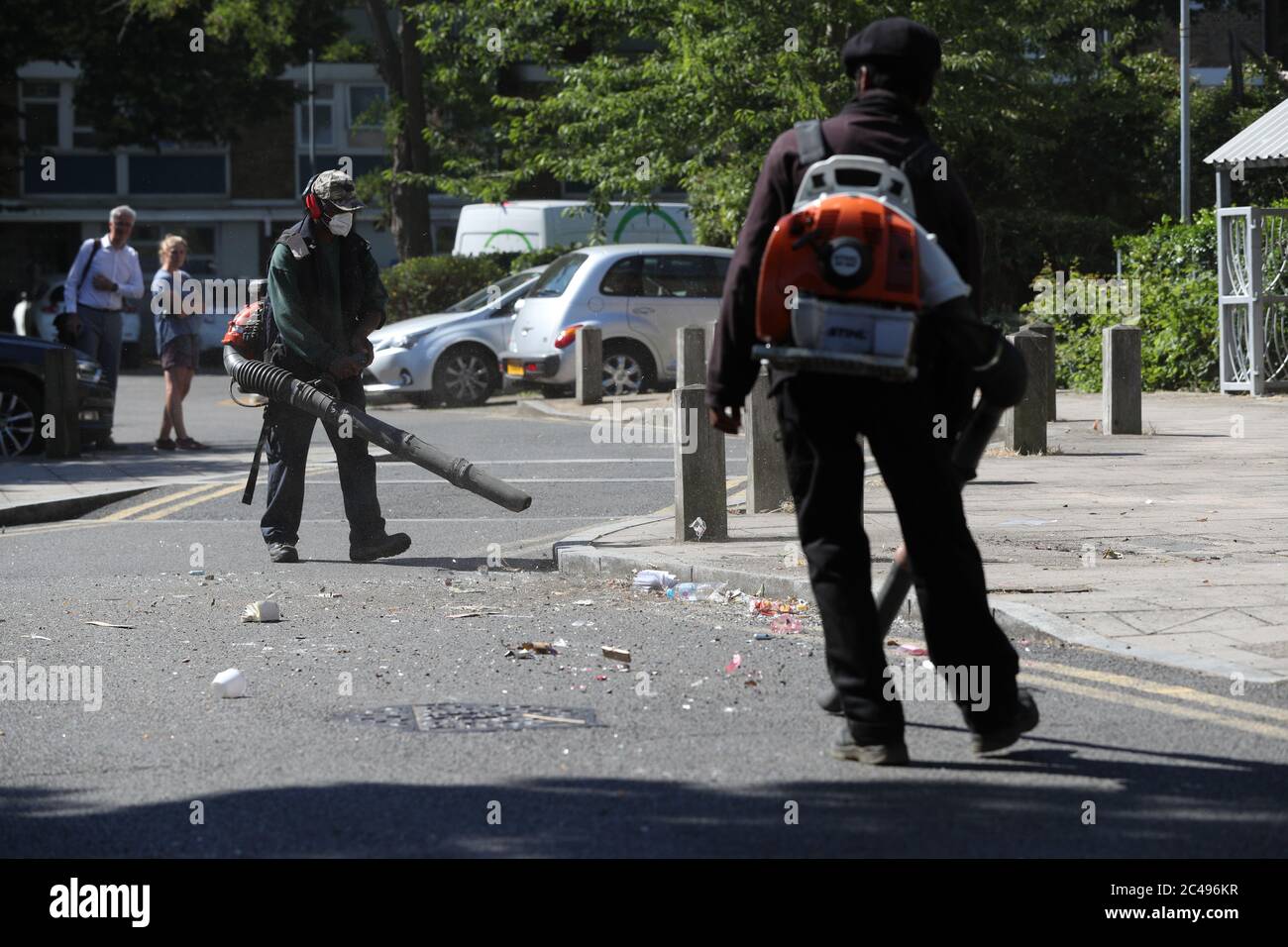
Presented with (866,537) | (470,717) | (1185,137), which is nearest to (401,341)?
(1185,137)

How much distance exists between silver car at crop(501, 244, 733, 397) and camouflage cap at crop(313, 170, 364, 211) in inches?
437

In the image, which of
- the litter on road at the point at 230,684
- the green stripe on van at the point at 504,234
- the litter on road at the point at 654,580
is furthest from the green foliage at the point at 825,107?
the litter on road at the point at 230,684

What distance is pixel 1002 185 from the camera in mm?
28156

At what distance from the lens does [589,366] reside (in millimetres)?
20141

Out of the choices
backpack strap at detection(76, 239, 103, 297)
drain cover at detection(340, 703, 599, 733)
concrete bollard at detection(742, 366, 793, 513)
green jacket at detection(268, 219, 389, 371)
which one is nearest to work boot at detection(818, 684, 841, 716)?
drain cover at detection(340, 703, 599, 733)

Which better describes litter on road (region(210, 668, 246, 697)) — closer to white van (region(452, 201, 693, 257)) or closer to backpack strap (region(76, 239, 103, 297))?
backpack strap (region(76, 239, 103, 297))

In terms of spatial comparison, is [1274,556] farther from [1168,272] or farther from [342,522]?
[1168,272]

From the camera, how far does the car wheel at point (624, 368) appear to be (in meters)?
21.0

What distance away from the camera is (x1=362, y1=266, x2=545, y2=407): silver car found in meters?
20.8

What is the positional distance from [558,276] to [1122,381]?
835 cm

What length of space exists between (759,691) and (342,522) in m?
5.97

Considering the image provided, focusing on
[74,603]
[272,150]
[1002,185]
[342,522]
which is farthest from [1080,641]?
[272,150]

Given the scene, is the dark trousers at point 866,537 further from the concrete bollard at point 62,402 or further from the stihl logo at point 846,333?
the concrete bollard at point 62,402

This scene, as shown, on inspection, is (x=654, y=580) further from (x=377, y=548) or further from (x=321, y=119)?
(x=321, y=119)
